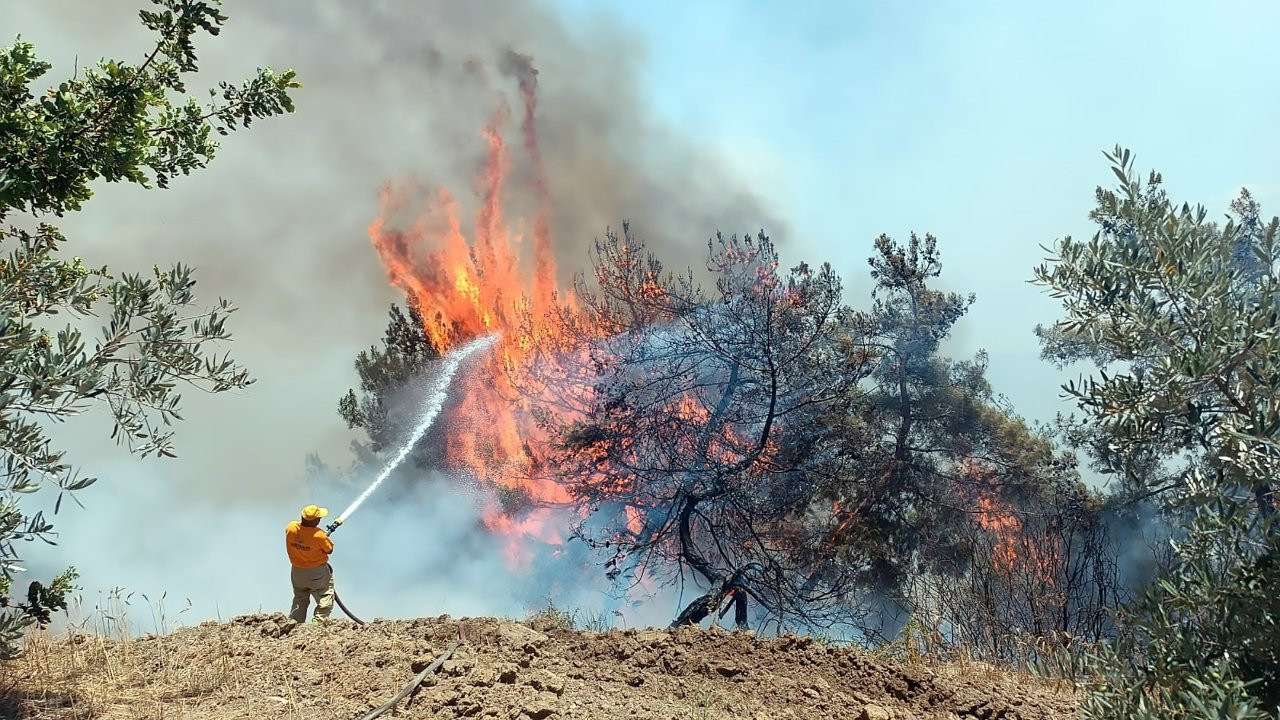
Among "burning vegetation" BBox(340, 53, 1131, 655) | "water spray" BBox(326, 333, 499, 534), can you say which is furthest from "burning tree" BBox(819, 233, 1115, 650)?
"water spray" BBox(326, 333, 499, 534)

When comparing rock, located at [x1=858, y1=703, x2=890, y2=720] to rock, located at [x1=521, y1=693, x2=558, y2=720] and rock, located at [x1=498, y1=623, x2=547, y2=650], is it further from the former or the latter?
rock, located at [x1=498, y1=623, x2=547, y2=650]

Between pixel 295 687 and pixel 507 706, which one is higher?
pixel 295 687

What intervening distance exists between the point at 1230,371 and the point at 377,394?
2692cm

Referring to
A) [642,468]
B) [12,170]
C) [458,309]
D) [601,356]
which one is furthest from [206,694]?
[458,309]

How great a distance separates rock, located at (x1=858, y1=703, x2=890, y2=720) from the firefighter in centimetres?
689

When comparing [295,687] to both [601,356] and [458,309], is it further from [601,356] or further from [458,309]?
[458,309]

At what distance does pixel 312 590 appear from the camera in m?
10.9

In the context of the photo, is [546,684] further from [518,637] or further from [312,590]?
[312,590]

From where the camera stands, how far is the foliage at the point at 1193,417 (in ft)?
13.1

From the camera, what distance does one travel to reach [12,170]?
246 inches

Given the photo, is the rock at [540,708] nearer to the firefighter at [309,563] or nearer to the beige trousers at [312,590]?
the firefighter at [309,563]

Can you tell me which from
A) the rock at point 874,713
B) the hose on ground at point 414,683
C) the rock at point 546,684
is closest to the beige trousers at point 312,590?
the hose on ground at point 414,683

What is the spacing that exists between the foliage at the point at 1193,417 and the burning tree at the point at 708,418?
1173 cm

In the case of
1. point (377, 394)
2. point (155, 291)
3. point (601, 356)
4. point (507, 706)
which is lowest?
point (507, 706)
